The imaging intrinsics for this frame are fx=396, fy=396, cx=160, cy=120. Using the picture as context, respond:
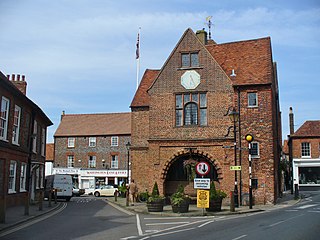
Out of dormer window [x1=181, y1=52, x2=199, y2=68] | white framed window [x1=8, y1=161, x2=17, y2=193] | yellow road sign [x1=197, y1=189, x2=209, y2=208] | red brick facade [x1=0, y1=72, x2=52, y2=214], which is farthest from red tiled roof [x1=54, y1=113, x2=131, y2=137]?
yellow road sign [x1=197, y1=189, x2=209, y2=208]

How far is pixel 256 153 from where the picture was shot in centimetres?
2583

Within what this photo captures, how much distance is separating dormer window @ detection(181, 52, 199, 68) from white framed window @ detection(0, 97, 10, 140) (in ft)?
39.5

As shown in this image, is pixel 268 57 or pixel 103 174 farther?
pixel 103 174

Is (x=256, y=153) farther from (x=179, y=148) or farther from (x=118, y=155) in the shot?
(x=118, y=155)

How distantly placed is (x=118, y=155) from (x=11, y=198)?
108ft

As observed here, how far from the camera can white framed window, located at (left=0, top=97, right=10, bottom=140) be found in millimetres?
22844

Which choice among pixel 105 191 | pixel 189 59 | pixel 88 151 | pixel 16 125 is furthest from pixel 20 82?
pixel 88 151

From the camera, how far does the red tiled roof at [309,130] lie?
46594mm

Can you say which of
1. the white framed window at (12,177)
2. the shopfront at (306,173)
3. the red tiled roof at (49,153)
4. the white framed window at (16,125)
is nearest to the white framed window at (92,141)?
the red tiled roof at (49,153)

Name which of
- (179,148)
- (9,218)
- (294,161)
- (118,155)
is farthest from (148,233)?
(118,155)

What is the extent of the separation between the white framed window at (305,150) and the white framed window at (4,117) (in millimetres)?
35247

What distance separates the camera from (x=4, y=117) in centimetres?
2330

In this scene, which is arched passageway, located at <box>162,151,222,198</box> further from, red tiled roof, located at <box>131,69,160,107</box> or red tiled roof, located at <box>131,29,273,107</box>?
red tiled roof, located at <box>131,69,160,107</box>

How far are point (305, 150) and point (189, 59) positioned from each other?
2572 cm
